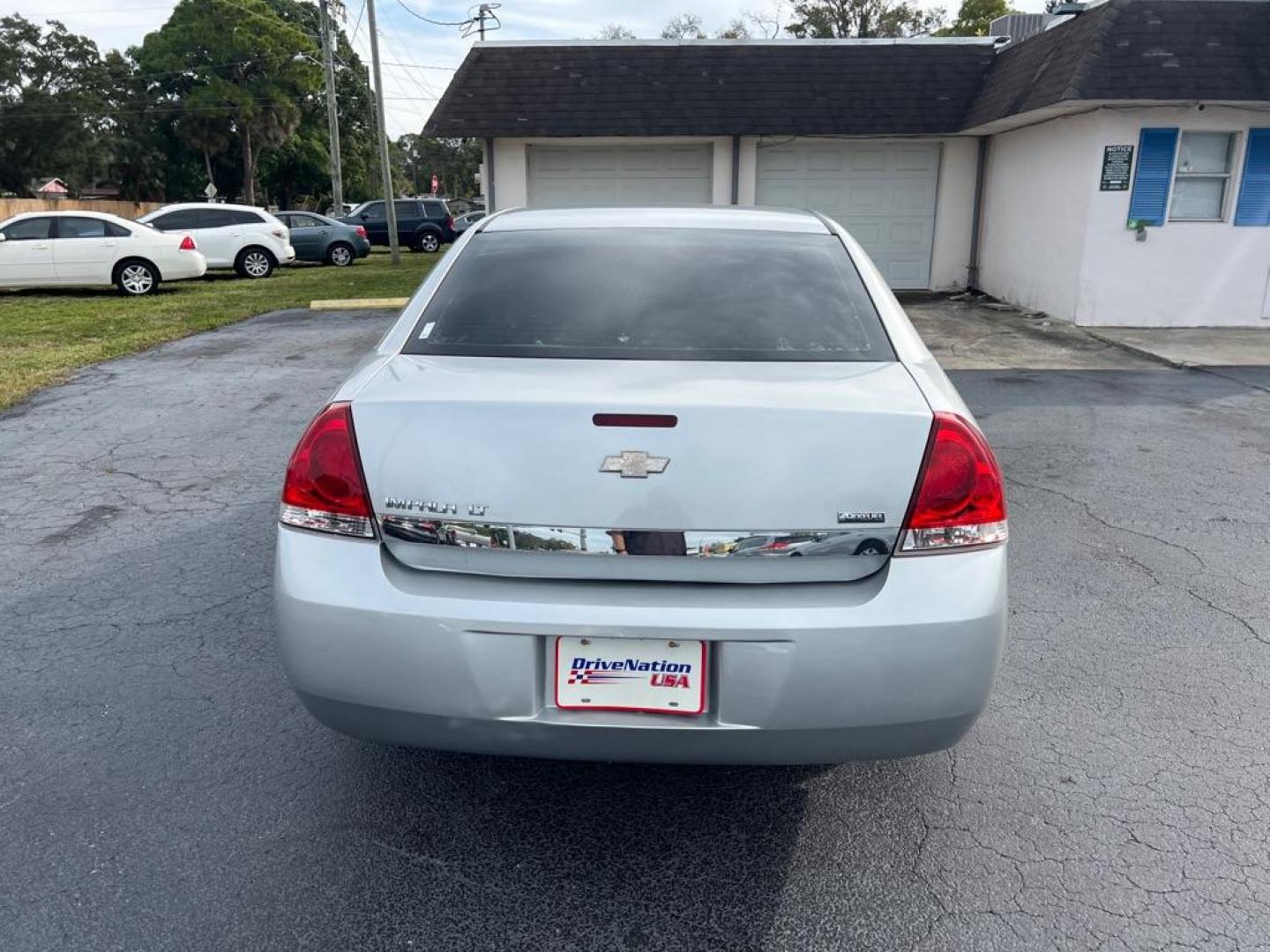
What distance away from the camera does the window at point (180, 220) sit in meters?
18.7

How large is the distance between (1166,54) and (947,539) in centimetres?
1167

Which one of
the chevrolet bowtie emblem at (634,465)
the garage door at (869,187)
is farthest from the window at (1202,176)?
the chevrolet bowtie emblem at (634,465)

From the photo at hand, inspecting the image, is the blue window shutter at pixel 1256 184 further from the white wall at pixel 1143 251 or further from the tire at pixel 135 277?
the tire at pixel 135 277

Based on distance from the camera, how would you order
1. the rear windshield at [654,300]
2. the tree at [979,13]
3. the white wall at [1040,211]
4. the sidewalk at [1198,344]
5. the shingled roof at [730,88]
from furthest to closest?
the tree at [979,13] < the shingled roof at [730,88] < the white wall at [1040,211] < the sidewalk at [1198,344] < the rear windshield at [654,300]

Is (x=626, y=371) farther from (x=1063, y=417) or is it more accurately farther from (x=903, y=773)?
(x=1063, y=417)

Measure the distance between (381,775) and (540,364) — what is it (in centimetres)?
131

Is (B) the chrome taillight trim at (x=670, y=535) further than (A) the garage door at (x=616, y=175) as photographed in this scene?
No

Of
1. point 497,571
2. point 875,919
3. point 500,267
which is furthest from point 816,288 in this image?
point 875,919

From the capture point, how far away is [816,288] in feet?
A: 9.52

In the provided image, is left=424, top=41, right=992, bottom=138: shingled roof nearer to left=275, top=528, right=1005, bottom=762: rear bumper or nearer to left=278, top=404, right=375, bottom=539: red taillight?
left=278, top=404, right=375, bottom=539: red taillight

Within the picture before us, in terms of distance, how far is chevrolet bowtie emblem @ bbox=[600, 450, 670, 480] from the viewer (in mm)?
2148

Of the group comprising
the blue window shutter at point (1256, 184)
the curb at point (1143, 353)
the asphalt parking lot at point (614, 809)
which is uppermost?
the blue window shutter at point (1256, 184)

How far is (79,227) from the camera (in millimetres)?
15562

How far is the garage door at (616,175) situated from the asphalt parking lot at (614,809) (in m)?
12.4
